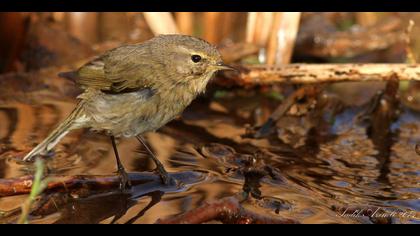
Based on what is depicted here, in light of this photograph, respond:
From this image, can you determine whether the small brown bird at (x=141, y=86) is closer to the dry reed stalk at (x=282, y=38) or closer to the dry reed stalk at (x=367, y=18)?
the dry reed stalk at (x=282, y=38)

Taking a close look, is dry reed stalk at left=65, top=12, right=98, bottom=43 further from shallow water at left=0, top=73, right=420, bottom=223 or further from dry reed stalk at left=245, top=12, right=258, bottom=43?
dry reed stalk at left=245, top=12, right=258, bottom=43

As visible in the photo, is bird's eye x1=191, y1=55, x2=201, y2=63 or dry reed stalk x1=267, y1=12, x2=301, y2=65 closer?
bird's eye x1=191, y1=55, x2=201, y2=63

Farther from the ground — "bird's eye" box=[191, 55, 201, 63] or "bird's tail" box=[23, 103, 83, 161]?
"bird's eye" box=[191, 55, 201, 63]

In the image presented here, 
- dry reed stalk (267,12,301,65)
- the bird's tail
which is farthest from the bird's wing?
dry reed stalk (267,12,301,65)
